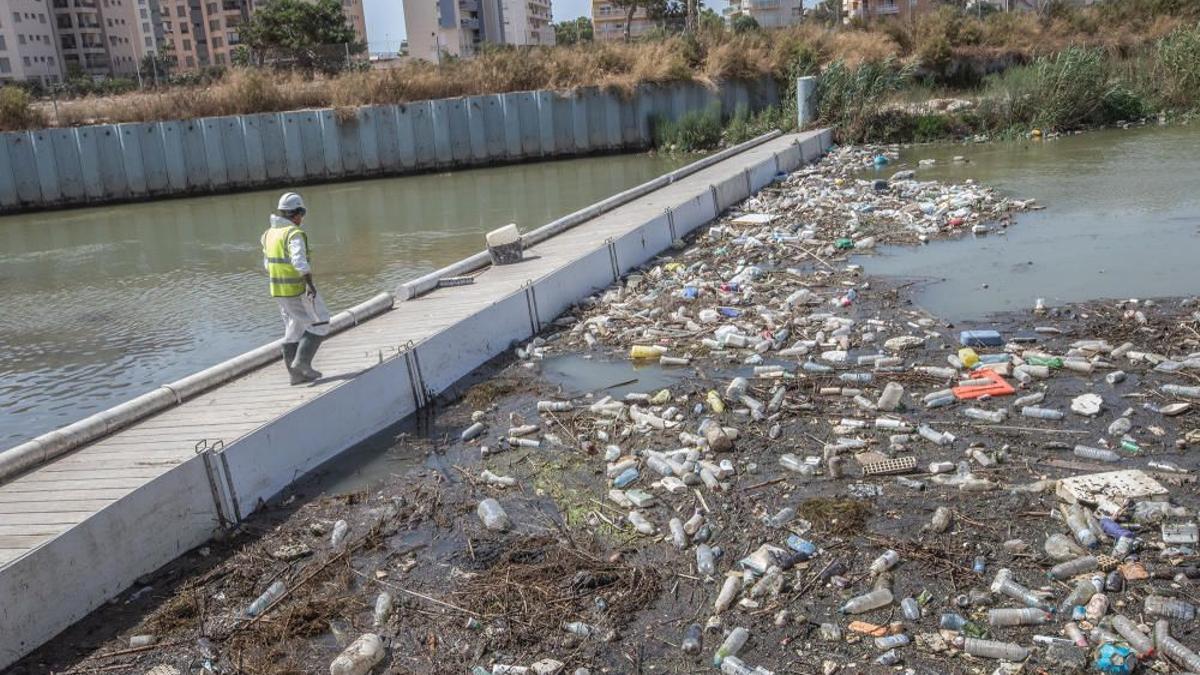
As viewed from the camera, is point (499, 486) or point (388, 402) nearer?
point (499, 486)

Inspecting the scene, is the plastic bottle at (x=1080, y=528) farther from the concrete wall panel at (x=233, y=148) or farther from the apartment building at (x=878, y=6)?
the apartment building at (x=878, y=6)

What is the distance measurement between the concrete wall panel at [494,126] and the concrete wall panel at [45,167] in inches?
512

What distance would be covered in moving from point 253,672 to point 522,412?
3626 millimetres

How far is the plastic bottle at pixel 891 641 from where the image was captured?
4.39m

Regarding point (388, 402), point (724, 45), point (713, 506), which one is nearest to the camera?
point (713, 506)

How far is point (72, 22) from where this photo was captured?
90250 mm

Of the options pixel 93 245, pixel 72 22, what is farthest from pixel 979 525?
pixel 72 22

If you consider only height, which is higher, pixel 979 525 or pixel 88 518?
pixel 88 518

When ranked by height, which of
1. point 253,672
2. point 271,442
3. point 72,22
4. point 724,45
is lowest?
point 253,672

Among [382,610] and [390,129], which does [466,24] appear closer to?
[390,129]

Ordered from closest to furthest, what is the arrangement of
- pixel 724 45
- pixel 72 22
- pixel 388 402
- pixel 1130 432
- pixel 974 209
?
1. pixel 1130 432
2. pixel 388 402
3. pixel 974 209
4. pixel 724 45
5. pixel 72 22

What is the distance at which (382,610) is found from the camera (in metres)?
5.09

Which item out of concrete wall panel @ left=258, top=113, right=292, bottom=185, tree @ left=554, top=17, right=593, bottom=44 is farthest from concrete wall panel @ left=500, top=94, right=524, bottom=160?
tree @ left=554, top=17, right=593, bottom=44

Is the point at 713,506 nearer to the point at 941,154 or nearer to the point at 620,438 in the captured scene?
the point at 620,438
